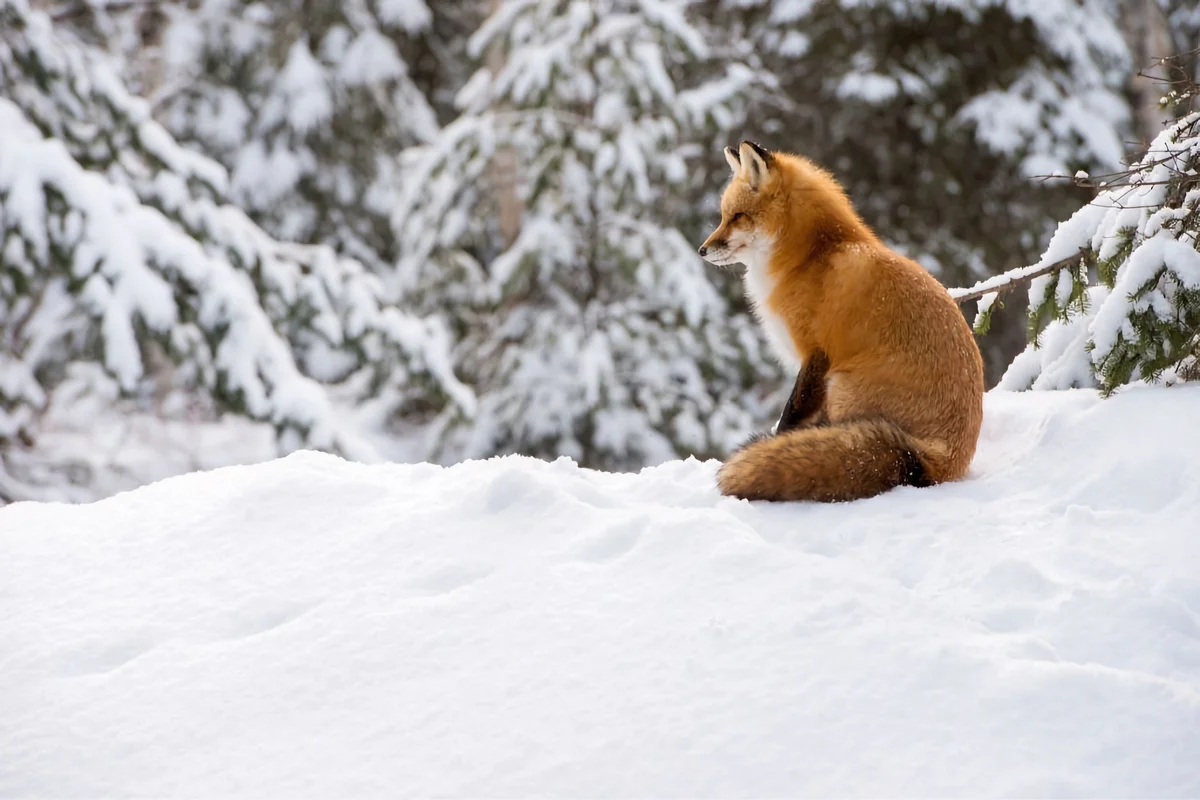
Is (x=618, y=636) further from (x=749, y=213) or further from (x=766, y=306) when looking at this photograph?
(x=749, y=213)

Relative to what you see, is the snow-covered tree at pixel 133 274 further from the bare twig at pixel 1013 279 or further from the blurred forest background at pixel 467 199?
the bare twig at pixel 1013 279

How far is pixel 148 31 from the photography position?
12.0 meters

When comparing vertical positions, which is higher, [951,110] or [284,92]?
[951,110]

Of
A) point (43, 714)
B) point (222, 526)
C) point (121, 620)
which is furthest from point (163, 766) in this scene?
point (222, 526)

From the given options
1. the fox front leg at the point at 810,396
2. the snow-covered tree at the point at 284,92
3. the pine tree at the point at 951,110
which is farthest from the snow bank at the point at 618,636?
the snow-covered tree at the point at 284,92

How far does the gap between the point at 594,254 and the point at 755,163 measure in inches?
171

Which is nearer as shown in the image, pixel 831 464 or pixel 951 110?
pixel 831 464

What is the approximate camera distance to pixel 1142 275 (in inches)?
131

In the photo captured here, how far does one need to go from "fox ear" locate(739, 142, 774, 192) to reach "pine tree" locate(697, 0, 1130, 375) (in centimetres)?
608

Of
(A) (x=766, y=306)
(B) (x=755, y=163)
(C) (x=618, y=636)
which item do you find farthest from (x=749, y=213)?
(C) (x=618, y=636)

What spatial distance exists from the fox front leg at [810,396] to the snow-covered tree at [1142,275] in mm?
1040

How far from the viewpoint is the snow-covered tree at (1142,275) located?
331 cm

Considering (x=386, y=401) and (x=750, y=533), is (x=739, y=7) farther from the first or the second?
(x=750, y=533)

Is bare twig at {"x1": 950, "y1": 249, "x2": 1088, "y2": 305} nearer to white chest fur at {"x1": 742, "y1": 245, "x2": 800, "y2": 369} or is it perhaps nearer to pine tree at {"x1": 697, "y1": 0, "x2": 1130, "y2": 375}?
white chest fur at {"x1": 742, "y1": 245, "x2": 800, "y2": 369}
